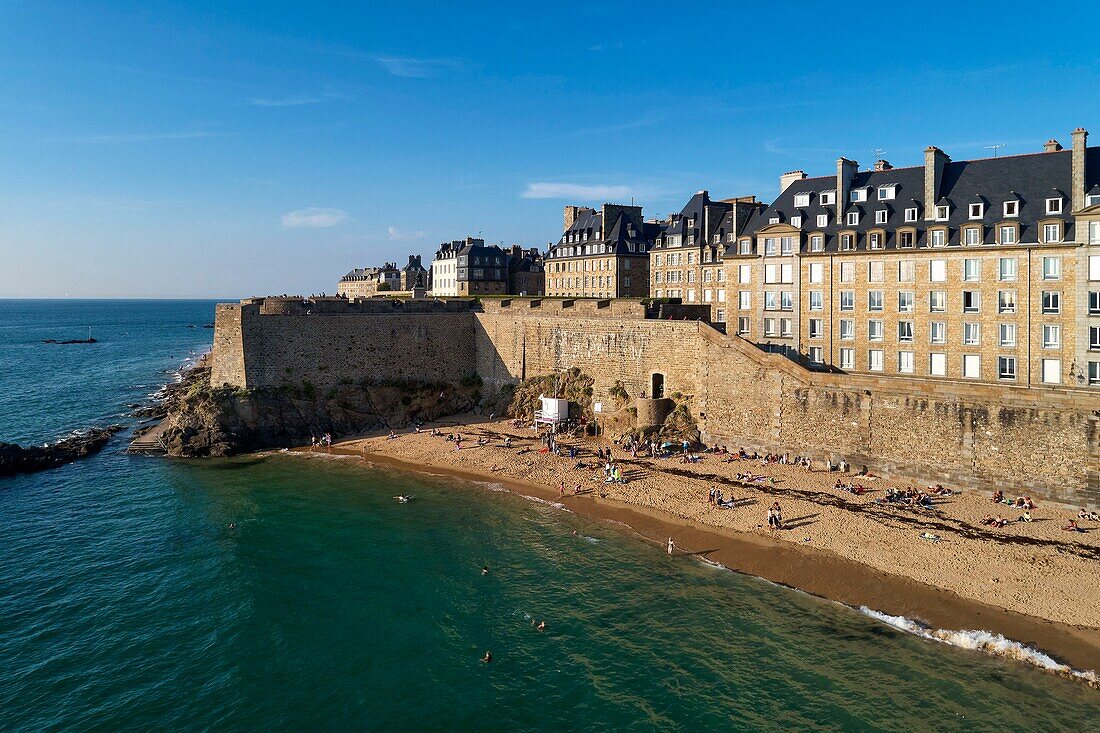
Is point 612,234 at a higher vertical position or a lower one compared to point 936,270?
higher

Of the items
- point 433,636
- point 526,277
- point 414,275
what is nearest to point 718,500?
point 433,636

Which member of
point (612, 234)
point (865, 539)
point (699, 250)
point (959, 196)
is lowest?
point (865, 539)

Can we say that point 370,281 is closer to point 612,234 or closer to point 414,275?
point 414,275

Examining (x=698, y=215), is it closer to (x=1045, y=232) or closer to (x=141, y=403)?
(x=1045, y=232)

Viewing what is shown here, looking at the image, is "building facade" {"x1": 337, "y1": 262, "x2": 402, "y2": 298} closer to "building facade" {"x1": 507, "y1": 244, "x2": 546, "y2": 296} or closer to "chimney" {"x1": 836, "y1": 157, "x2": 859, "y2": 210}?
"building facade" {"x1": 507, "y1": 244, "x2": 546, "y2": 296}

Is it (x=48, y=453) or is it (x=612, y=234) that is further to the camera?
(x=612, y=234)

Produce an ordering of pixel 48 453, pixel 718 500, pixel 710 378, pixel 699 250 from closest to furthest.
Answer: pixel 718 500
pixel 710 378
pixel 48 453
pixel 699 250

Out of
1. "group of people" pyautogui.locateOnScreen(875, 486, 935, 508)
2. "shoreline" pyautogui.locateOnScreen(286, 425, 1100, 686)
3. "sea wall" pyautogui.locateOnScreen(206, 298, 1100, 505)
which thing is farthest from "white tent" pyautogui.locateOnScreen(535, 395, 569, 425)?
"group of people" pyautogui.locateOnScreen(875, 486, 935, 508)

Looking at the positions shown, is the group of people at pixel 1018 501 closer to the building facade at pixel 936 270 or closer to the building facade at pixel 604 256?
the building facade at pixel 936 270
